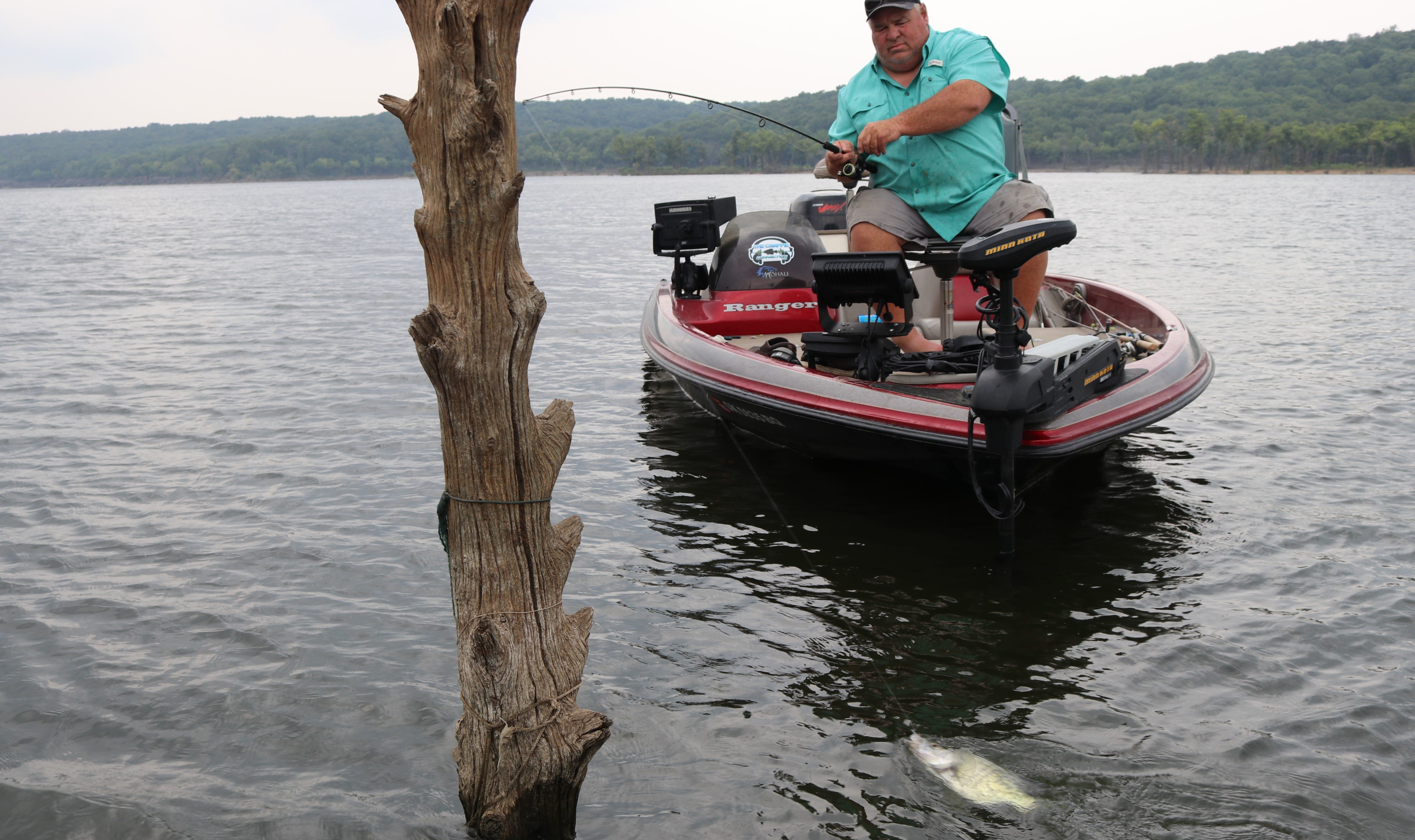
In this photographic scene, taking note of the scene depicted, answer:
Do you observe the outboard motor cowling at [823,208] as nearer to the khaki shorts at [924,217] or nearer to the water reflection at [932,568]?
the water reflection at [932,568]

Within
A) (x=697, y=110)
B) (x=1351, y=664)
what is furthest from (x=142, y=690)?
(x=697, y=110)

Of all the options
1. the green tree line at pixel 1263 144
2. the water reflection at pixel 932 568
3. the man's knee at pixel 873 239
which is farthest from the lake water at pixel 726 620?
the green tree line at pixel 1263 144

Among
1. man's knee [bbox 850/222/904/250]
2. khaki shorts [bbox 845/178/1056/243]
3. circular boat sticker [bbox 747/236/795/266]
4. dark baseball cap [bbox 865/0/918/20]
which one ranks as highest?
dark baseball cap [bbox 865/0/918/20]

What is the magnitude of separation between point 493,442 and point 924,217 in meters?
3.53

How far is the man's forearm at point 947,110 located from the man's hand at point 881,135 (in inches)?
0.8

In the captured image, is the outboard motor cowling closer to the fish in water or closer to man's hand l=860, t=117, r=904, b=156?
man's hand l=860, t=117, r=904, b=156

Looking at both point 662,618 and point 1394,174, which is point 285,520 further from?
point 1394,174

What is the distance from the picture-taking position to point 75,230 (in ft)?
136

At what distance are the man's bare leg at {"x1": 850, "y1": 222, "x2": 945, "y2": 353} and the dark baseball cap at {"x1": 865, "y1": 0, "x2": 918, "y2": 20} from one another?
1084 mm

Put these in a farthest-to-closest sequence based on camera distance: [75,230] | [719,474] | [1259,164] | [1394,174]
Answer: [1259,164], [1394,174], [75,230], [719,474]

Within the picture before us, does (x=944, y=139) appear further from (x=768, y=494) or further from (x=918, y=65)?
(x=768, y=494)

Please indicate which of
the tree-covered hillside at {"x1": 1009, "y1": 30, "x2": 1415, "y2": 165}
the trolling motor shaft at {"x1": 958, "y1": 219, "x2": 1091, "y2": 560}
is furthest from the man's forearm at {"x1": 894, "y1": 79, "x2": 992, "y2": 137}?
the tree-covered hillside at {"x1": 1009, "y1": 30, "x2": 1415, "y2": 165}

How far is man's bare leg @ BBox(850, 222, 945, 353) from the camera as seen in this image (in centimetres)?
565

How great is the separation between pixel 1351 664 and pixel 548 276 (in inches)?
715
